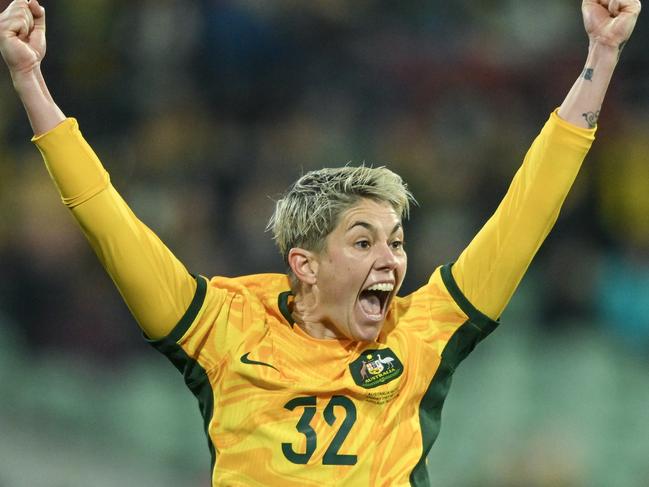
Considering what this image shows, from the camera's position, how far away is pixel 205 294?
321 cm

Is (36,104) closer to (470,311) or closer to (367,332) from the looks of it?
(367,332)

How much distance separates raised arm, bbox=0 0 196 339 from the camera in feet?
9.78

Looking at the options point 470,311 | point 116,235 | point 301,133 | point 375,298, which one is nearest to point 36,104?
point 116,235

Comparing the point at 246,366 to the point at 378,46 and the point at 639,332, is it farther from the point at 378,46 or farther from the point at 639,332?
the point at 378,46

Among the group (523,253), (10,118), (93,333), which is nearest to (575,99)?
(523,253)

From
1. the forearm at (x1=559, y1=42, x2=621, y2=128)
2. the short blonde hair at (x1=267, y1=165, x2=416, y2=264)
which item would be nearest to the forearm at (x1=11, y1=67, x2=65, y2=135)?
the short blonde hair at (x1=267, y1=165, x2=416, y2=264)

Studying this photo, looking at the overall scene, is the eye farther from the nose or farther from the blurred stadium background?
the blurred stadium background

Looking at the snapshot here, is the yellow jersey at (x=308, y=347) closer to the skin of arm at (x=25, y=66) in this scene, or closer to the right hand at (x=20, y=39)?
the skin of arm at (x=25, y=66)

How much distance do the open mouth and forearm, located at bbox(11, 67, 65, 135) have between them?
3.29 feet

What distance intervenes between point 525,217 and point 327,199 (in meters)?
0.58

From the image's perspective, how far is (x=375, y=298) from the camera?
131 inches

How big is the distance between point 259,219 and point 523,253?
289cm

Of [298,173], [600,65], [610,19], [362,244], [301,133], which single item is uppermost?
[610,19]

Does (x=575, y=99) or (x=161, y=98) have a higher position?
(x=575, y=99)
